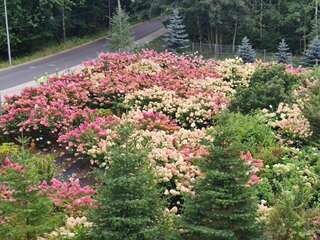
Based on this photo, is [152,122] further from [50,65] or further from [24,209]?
[50,65]

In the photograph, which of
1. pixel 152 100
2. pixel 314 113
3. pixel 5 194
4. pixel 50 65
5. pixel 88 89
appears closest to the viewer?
pixel 5 194

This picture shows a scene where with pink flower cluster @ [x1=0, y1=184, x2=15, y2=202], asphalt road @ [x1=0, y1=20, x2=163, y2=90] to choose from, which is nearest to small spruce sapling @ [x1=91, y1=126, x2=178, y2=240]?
pink flower cluster @ [x1=0, y1=184, x2=15, y2=202]

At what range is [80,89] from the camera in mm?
14875

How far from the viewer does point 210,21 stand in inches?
1420

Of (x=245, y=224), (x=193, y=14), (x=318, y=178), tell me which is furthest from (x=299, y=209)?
(x=193, y=14)

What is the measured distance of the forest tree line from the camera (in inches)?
1425

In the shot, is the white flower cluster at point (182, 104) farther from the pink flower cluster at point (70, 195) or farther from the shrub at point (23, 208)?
the shrub at point (23, 208)

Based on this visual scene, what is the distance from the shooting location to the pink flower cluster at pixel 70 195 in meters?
8.53

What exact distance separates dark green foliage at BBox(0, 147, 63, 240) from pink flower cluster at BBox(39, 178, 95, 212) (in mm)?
860

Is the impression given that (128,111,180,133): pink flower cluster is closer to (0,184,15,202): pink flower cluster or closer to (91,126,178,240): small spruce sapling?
(0,184,15,202): pink flower cluster

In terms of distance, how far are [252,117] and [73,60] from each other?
84.3ft

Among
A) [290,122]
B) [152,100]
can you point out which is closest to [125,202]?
[290,122]

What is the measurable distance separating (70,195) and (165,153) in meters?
2.00

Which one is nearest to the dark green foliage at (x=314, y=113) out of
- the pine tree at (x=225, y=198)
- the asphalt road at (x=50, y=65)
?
the pine tree at (x=225, y=198)
